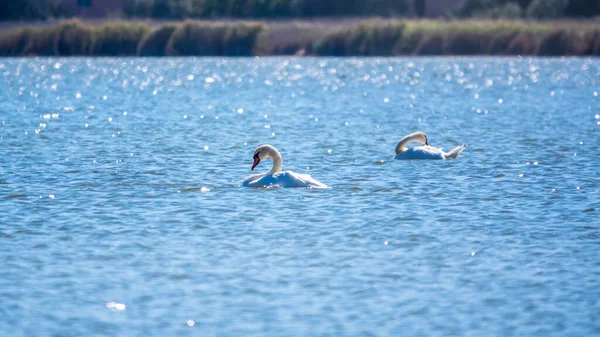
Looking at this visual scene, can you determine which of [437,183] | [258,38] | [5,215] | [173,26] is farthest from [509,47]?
[5,215]

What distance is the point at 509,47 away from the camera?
208 ft

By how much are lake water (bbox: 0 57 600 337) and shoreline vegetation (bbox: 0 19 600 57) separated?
33554 millimetres

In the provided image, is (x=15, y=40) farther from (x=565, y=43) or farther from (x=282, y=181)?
(x=282, y=181)

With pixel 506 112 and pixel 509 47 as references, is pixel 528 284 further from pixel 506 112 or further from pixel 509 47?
pixel 509 47

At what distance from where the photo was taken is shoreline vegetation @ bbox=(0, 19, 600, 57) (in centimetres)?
6372

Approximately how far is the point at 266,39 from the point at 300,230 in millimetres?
54090

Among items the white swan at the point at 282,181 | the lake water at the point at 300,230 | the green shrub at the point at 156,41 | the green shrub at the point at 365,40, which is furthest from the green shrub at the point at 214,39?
the white swan at the point at 282,181

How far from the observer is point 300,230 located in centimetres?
1318

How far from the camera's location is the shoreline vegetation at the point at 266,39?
63719 mm

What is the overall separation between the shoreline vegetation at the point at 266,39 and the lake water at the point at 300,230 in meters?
33.6

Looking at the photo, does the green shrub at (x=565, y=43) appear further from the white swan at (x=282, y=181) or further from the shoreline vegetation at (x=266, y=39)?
the white swan at (x=282, y=181)

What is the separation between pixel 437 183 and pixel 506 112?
649 inches

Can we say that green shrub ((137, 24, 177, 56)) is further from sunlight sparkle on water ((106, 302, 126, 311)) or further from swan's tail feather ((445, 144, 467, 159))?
sunlight sparkle on water ((106, 302, 126, 311))

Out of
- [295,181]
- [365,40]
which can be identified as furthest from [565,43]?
[295,181]
